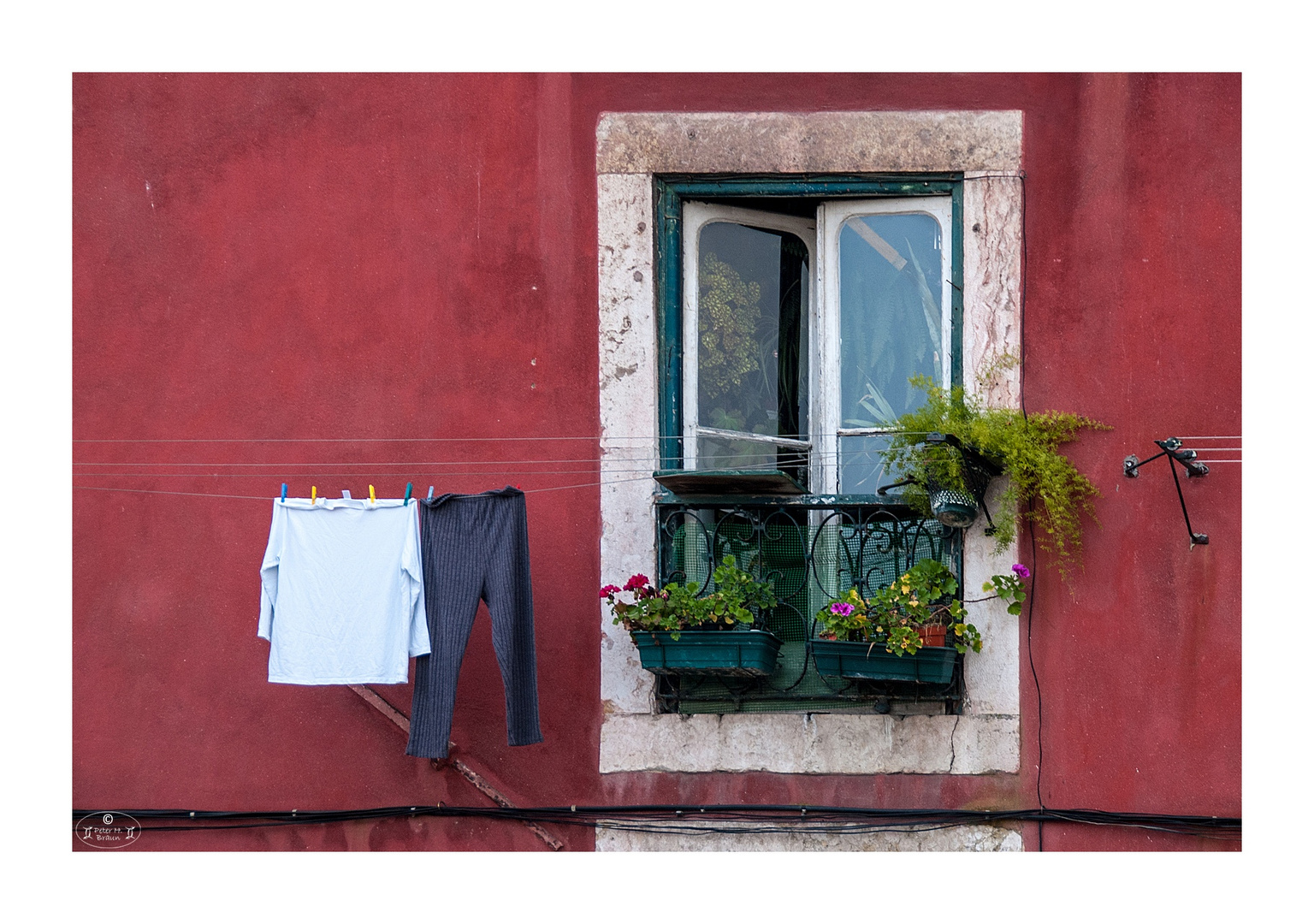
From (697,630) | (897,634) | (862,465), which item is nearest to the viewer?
(897,634)

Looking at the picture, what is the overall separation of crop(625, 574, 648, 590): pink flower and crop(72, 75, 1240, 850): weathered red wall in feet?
0.96

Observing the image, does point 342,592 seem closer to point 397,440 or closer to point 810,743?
point 397,440

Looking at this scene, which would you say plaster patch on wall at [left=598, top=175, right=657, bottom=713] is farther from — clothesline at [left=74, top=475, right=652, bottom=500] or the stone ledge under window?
the stone ledge under window

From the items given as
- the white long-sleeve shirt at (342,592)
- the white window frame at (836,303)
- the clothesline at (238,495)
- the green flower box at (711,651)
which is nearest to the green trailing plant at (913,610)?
the green flower box at (711,651)

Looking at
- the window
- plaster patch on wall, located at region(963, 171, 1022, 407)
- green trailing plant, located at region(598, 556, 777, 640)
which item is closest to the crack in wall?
the window

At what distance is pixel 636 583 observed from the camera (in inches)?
186

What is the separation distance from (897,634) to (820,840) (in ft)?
2.50

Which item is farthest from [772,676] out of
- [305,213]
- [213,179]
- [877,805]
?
[213,179]

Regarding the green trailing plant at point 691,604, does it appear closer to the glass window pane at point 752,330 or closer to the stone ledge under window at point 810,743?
the stone ledge under window at point 810,743

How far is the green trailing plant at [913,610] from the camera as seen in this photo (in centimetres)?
463

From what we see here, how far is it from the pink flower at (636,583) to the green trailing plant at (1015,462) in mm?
917

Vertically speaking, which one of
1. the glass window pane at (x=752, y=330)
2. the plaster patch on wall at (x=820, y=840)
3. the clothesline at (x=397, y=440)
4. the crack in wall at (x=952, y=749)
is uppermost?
the glass window pane at (x=752, y=330)

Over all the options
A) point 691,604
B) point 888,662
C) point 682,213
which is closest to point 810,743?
point 888,662
